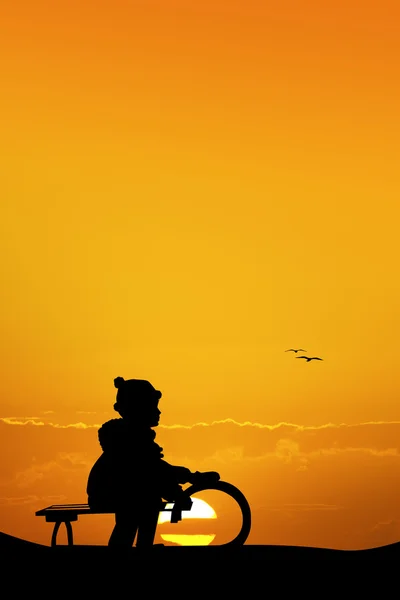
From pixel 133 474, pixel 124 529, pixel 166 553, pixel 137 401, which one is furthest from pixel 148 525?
pixel 137 401

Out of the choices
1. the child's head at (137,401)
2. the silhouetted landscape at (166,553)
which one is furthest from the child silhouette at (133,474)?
the silhouetted landscape at (166,553)

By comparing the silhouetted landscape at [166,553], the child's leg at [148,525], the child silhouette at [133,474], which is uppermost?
the child silhouette at [133,474]

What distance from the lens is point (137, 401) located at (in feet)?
44.1

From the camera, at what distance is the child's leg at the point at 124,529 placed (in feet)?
43.7

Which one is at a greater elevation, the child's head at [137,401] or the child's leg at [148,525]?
the child's head at [137,401]

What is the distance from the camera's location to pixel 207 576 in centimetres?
1330

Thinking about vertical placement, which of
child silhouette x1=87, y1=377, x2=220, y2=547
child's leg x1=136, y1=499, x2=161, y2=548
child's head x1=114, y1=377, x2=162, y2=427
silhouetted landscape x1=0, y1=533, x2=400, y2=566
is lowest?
silhouetted landscape x1=0, y1=533, x2=400, y2=566

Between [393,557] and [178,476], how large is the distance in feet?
9.94

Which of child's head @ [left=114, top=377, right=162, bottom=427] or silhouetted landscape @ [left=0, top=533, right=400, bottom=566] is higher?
child's head @ [left=114, top=377, right=162, bottom=427]

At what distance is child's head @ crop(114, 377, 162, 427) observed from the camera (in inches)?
530

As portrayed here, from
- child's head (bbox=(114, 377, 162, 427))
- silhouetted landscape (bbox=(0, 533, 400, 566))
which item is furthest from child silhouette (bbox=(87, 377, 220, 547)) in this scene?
silhouetted landscape (bbox=(0, 533, 400, 566))

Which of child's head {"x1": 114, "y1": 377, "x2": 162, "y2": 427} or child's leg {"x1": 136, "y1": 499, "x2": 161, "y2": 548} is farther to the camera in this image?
child's head {"x1": 114, "y1": 377, "x2": 162, "y2": 427}

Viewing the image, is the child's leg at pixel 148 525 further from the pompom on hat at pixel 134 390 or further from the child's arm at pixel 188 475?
the pompom on hat at pixel 134 390

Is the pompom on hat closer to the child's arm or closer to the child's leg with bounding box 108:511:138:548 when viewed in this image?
the child's arm
